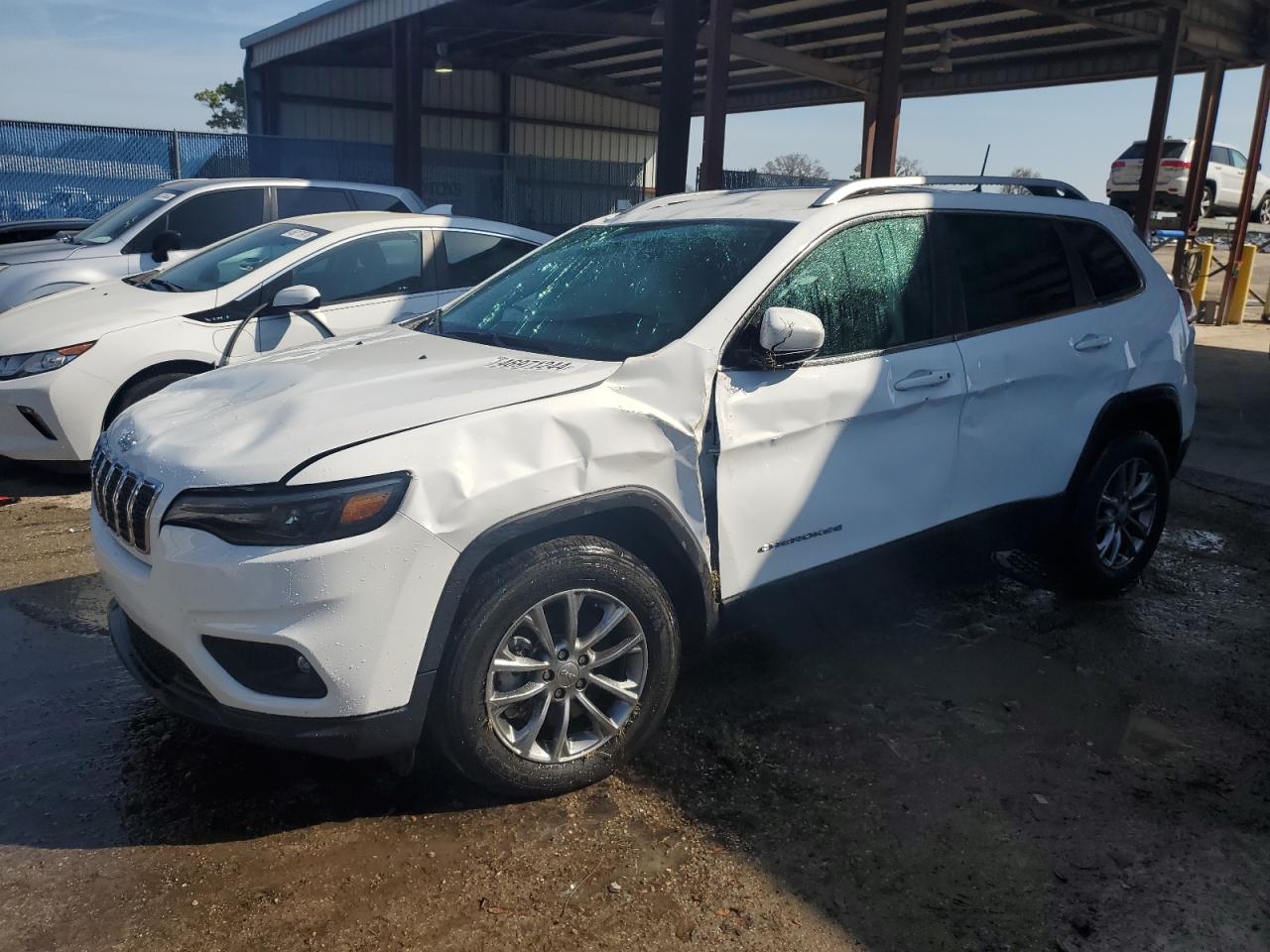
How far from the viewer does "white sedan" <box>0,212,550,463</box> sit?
560 cm

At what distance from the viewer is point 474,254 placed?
22.1 ft

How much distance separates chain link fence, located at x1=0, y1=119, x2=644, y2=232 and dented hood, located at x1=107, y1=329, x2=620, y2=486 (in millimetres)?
13051

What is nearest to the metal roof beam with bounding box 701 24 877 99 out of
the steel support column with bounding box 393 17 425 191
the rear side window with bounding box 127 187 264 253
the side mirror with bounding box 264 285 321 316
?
the steel support column with bounding box 393 17 425 191

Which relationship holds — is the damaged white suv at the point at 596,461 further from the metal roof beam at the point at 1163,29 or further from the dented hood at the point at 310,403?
the metal roof beam at the point at 1163,29

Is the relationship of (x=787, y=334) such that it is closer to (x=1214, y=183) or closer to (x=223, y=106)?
(x=1214, y=183)

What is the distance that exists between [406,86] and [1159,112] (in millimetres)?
11371

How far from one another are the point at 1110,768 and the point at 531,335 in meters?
2.35

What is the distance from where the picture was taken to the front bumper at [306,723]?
8.25ft

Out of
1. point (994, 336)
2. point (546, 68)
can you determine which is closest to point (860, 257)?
point (994, 336)

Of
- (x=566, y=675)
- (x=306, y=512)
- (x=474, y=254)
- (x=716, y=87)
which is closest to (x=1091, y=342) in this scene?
(x=566, y=675)

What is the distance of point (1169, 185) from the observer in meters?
18.9

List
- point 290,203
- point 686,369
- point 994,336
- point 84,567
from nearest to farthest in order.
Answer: point 686,369, point 994,336, point 84,567, point 290,203

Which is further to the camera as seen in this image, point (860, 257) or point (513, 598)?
point (860, 257)

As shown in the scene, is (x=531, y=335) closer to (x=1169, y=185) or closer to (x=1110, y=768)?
(x=1110, y=768)
